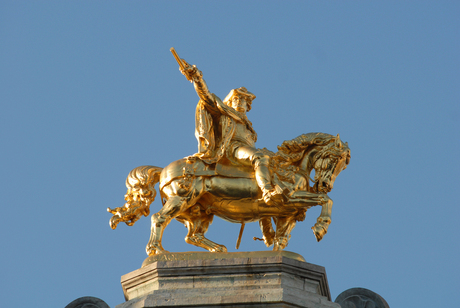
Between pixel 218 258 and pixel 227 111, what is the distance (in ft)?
10.0

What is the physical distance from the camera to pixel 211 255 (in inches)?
596

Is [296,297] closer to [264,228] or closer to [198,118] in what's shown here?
[264,228]

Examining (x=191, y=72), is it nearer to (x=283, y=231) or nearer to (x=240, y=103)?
(x=240, y=103)

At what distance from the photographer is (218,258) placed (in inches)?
588

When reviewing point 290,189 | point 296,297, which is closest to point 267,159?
point 290,189

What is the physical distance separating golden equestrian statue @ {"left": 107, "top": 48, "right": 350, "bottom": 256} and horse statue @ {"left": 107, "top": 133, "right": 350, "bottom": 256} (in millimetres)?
17

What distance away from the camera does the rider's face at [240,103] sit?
17.1 meters

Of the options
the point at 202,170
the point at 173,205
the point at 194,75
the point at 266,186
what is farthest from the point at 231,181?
the point at 194,75

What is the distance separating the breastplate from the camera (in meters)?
16.6

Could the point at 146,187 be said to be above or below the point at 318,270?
above

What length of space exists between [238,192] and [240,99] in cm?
226

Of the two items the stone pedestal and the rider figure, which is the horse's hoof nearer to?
the stone pedestal

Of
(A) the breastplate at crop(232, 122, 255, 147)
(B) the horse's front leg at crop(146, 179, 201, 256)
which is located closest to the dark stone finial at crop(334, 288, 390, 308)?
(B) the horse's front leg at crop(146, 179, 201, 256)

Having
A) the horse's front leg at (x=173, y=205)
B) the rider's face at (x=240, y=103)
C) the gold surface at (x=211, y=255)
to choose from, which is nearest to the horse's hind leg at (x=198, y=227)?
the horse's front leg at (x=173, y=205)
